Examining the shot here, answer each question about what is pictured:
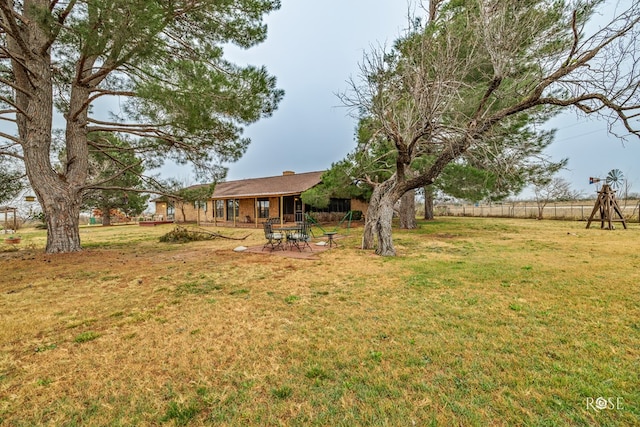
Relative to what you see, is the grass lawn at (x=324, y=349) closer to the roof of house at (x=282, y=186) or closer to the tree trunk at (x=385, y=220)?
the tree trunk at (x=385, y=220)

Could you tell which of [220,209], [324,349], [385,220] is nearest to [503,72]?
[385,220]

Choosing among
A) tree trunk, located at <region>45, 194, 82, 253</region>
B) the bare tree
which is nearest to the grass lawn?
tree trunk, located at <region>45, 194, 82, 253</region>

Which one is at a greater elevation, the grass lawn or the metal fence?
the metal fence

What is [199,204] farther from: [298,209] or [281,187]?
[298,209]

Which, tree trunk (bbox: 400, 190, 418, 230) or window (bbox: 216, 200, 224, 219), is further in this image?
window (bbox: 216, 200, 224, 219)

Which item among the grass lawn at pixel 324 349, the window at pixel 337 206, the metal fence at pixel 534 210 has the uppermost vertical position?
the window at pixel 337 206

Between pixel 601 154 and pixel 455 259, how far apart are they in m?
26.2

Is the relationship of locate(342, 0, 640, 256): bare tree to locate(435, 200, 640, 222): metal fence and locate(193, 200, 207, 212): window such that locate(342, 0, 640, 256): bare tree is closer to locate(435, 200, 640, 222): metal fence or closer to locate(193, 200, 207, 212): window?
locate(193, 200, 207, 212): window

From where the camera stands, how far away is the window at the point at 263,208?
1955cm

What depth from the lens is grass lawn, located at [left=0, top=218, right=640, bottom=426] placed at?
184 centimetres

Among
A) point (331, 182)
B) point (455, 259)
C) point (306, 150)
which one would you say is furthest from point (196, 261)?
point (306, 150)

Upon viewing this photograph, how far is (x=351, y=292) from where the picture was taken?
445 centimetres

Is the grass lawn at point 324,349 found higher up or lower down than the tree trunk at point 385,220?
lower down

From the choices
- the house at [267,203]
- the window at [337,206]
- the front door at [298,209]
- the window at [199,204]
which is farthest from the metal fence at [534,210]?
the window at [199,204]
